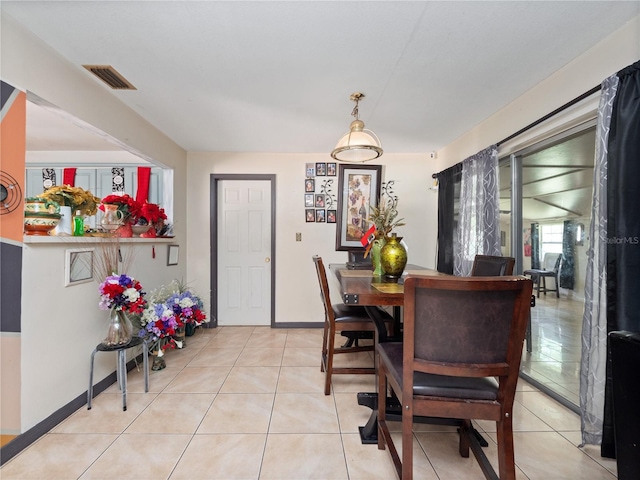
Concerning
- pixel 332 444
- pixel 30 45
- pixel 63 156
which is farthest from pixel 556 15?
pixel 63 156

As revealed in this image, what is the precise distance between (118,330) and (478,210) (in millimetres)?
3109

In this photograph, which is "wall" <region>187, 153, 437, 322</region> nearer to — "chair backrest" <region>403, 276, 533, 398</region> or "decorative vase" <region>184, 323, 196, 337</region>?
"decorative vase" <region>184, 323, 196, 337</region>

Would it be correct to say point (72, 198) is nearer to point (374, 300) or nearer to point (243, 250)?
point (243, 250)

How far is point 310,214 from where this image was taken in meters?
3.64

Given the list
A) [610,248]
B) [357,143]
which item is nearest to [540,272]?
[610,248]

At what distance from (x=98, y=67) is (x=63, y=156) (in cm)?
237

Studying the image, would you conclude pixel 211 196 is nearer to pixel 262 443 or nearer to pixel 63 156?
pixel 63 156

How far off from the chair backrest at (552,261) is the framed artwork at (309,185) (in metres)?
2.52

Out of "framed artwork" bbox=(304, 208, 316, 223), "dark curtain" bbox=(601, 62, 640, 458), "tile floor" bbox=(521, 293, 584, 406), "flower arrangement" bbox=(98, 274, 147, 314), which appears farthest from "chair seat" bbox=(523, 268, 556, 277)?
"flower arrangement" bbox=(98, 274, 147, 314)

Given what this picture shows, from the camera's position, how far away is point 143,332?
6.89ft

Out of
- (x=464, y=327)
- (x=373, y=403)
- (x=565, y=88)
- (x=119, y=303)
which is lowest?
(x=373, y=403)

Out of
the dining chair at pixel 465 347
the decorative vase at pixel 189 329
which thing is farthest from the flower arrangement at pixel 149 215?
the dining chair at pixel 465 347

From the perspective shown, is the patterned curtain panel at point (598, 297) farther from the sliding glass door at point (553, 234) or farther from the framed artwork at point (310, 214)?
the framed artwork at point (310, 214)

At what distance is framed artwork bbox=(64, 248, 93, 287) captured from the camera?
1.80 meters
